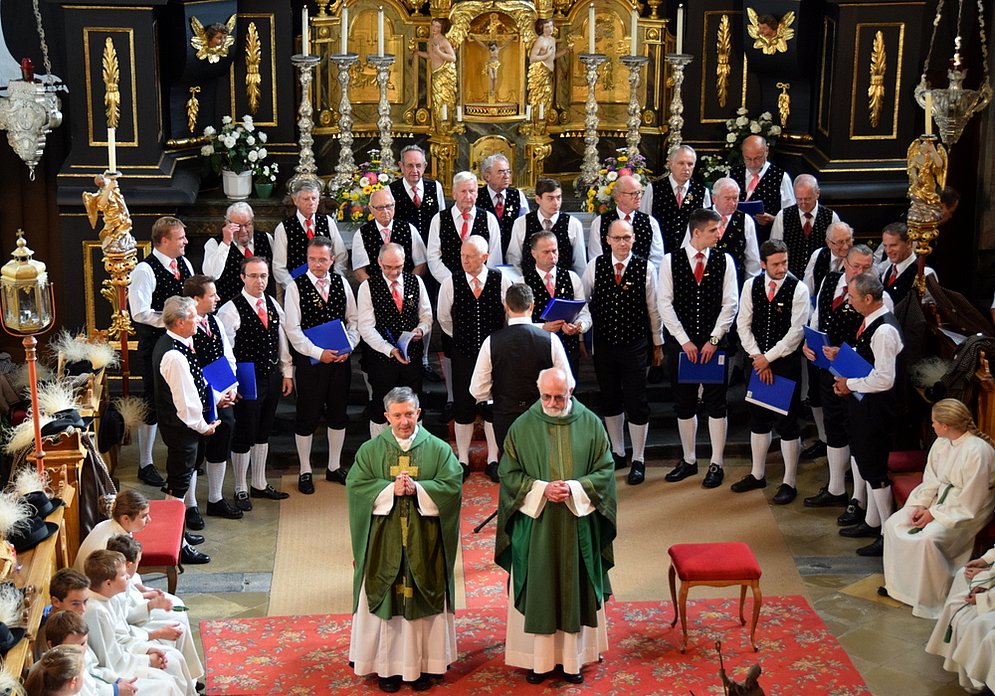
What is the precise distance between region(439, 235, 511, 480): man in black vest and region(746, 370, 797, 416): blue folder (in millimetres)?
1823

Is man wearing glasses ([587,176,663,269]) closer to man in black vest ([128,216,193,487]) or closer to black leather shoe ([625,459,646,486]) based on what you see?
black leather shoe ([625,459,646,486])

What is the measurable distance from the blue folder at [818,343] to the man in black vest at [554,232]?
5.91ft

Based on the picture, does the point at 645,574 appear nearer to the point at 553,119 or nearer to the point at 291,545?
the point at 291,545

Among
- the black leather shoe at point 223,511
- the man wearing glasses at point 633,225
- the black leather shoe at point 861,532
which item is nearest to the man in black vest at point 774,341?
the black leather shoe at point 861,532

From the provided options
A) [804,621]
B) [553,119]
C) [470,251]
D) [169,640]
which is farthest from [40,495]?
[553,119]

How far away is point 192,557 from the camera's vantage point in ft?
33.3

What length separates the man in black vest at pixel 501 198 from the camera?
1210 cm

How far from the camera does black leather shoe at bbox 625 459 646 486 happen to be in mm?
11422

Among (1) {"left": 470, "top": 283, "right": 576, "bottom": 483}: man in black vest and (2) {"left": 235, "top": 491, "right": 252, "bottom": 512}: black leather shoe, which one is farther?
(2) {"left": 235, "top": 491, "right": 252, "bottom": 512}: black leather shoe

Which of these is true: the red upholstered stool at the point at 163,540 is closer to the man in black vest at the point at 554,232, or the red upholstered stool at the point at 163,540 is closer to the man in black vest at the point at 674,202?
the man in black vest at the point at 554,232

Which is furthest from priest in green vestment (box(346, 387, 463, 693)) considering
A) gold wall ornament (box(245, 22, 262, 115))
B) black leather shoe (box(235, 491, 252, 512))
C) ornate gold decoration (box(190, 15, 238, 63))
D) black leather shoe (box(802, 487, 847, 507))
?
gold wall ornament (box(245, 22, 262, 115))

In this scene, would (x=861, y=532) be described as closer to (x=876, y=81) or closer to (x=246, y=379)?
(x=246, y=379)

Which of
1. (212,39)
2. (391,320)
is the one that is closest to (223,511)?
(391,320)

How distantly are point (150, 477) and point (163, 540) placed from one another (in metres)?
2.30
